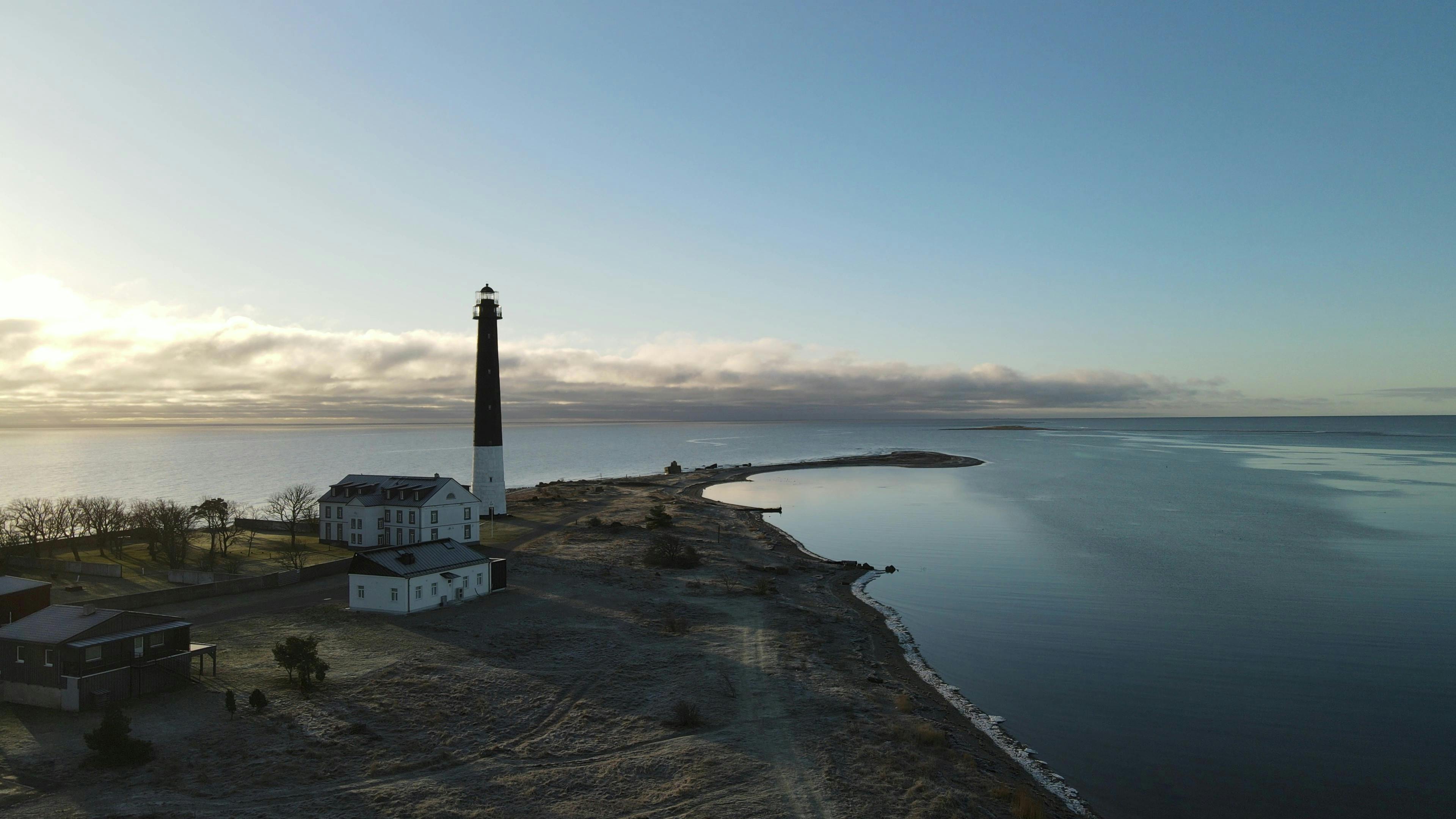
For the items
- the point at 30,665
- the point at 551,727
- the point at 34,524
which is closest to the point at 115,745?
the point at 30,665

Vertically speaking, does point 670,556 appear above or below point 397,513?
below

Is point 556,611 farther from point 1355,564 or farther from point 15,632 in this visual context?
point 1355,564

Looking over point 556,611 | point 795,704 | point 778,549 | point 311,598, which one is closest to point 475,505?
point 311,598

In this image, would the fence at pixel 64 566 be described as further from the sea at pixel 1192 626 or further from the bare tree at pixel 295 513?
the sea at pixel 1192 626

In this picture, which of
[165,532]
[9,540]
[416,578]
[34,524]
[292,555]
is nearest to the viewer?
[416,578]

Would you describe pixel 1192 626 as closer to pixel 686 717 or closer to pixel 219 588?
pixel 686 717

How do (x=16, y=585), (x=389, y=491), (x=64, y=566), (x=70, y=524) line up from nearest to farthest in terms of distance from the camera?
(x=16, y=585) → (x=64, y=566) → (x=70, y=524) → (x=389, y=491)

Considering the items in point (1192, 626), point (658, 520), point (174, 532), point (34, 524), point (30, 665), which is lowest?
point (1192, 626)
